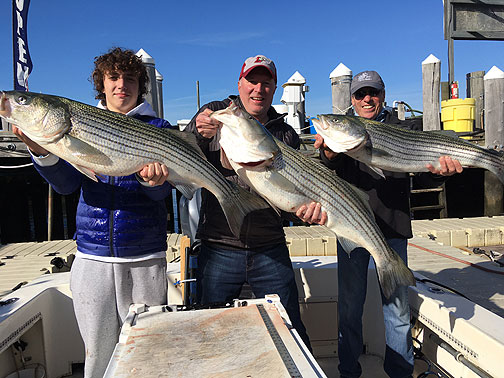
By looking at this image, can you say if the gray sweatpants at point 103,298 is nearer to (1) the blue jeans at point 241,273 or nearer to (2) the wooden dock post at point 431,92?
(1) the blue jeans at point 241,273

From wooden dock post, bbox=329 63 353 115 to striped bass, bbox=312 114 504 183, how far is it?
30.4ft

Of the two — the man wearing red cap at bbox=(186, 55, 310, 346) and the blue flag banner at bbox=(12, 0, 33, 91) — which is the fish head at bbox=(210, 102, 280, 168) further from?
the blue flag banner at bbox=(12, 0, 33, 91)

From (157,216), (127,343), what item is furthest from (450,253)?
(127,343)

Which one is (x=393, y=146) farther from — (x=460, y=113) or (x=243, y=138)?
(x=460, y=113)

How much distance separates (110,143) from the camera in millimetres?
2549

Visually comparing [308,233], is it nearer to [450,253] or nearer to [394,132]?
[450,253]

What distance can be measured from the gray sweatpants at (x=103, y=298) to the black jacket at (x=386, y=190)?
70.9 inches

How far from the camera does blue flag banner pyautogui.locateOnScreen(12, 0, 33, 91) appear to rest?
32.2ft

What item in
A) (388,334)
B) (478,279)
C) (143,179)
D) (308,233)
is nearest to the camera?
(143,179)

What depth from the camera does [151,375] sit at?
192cm

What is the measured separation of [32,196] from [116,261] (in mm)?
16754

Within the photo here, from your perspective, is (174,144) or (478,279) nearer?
(174,144)

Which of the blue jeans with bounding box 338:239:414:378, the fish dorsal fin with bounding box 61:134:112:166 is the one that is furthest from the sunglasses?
the fish dorsal fin with bounding box 61:134:112:166

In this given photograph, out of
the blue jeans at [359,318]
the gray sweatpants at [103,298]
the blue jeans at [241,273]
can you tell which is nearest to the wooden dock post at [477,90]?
the blue jeans at [359,318]
